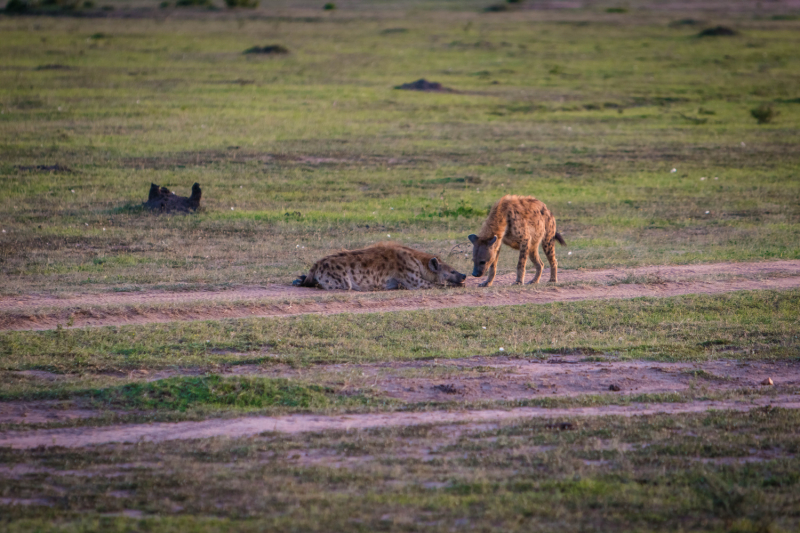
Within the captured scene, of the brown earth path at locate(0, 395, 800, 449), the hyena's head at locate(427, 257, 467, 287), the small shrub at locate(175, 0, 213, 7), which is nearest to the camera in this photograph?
the brown earth path at locate(0, 395, 800, 449)

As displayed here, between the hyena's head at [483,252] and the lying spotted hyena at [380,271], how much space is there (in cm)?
27

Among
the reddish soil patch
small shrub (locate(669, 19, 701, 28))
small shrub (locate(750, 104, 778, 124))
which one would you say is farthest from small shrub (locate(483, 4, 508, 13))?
the reddish soil patch

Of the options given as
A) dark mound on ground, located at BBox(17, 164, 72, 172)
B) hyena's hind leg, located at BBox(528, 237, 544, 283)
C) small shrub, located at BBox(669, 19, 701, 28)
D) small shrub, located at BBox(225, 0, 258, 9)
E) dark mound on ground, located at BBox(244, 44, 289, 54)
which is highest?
small shrub, located at BBox(225, 0, 258, 9)

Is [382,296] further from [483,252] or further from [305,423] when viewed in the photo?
[305,423]

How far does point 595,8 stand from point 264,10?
27763mm

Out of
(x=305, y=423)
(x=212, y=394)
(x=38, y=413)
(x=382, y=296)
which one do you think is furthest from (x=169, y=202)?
(x=305, y=423)

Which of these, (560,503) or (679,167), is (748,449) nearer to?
(560,503)

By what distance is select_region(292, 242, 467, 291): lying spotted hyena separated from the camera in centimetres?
1152

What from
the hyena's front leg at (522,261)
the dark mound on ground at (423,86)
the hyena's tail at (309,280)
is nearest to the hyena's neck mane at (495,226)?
the hyena's front leg at (522,261)

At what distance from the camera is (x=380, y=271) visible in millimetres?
11883

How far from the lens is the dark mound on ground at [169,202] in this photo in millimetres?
15773

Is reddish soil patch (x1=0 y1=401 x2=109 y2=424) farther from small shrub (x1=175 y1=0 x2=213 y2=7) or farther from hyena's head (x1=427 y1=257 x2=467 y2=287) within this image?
small shrub (x1=175 y1=0 x2=213 y2=7)

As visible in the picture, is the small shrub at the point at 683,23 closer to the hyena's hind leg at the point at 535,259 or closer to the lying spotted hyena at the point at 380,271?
the hyena's hind leg at the point at 535,259

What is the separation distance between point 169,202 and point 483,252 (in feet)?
22.6
